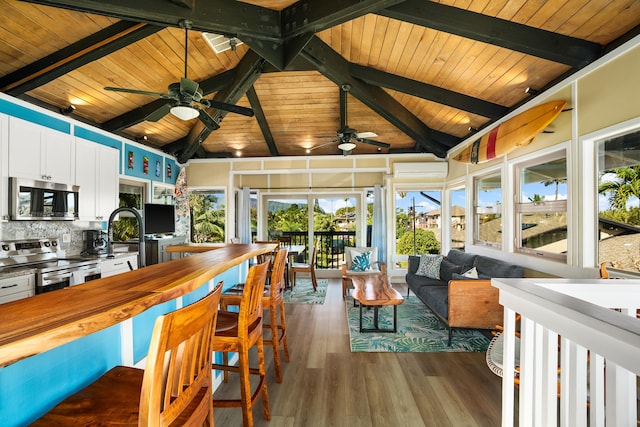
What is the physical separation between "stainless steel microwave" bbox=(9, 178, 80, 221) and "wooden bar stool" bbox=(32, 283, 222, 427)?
297 centimetres

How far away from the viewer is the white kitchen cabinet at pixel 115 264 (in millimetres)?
3500

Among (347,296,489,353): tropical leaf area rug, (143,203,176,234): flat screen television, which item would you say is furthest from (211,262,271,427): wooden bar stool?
(143,203,176,234): flat screen television

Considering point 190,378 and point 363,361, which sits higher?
point 190,378

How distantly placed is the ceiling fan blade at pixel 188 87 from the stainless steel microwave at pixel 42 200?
2073 millimetres

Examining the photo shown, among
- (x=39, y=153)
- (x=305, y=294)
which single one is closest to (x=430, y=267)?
(x=305, y=294)

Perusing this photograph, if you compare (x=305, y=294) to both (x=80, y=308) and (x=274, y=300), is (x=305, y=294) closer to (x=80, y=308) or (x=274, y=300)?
(x=274, y=300)

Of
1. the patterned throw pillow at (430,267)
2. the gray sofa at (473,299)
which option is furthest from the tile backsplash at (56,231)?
the patterned throw pillow at (430,267)

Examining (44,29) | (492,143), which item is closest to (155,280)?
(44,29)

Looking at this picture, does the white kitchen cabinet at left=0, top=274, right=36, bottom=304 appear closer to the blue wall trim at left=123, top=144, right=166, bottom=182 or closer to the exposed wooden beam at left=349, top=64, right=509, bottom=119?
the blue wall trim at left=123, top=144, right=166, bottom=182

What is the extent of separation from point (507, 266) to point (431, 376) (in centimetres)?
165

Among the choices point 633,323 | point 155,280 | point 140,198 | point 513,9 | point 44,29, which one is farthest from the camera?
point 140,198

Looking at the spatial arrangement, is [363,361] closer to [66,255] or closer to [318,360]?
[318,360]

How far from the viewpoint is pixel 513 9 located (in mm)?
2312

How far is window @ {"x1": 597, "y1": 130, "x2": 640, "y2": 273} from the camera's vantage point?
87.3 inches
